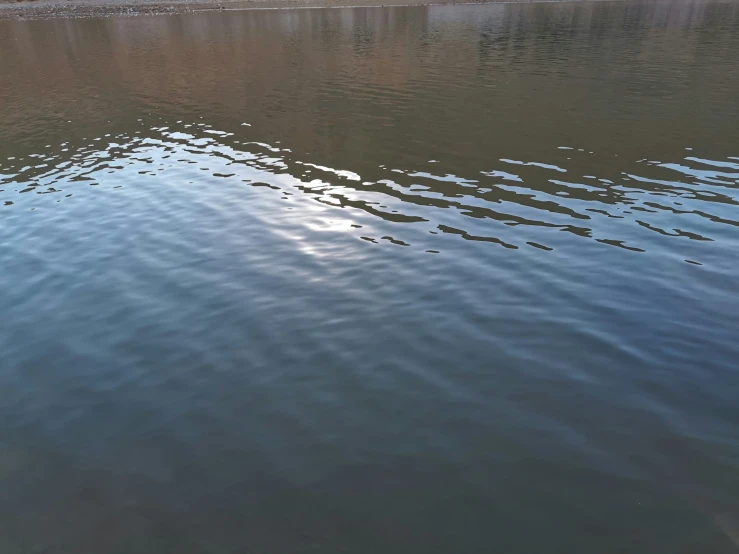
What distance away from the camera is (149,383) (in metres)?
14.7

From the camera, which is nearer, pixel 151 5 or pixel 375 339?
pixel 375 339

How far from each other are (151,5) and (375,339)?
14851 cm

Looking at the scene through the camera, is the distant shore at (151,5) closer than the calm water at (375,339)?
No

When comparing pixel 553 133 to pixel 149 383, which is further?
pixel 553 133

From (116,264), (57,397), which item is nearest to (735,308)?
(57,397)

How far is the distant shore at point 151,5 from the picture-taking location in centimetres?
13400

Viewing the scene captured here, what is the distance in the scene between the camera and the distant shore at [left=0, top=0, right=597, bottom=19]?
134000 millimetres

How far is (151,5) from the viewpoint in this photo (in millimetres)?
140250

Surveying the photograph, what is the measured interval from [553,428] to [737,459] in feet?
11.2

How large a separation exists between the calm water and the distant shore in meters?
107

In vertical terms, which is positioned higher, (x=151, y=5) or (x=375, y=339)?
→ (x=375, y=339)

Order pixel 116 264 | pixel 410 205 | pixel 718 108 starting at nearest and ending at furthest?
pixel 116 264
pixel 410 205
pixel 718 108

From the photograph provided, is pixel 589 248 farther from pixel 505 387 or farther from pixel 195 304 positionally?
pixel 195 304

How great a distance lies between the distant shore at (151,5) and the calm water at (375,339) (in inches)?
4209
